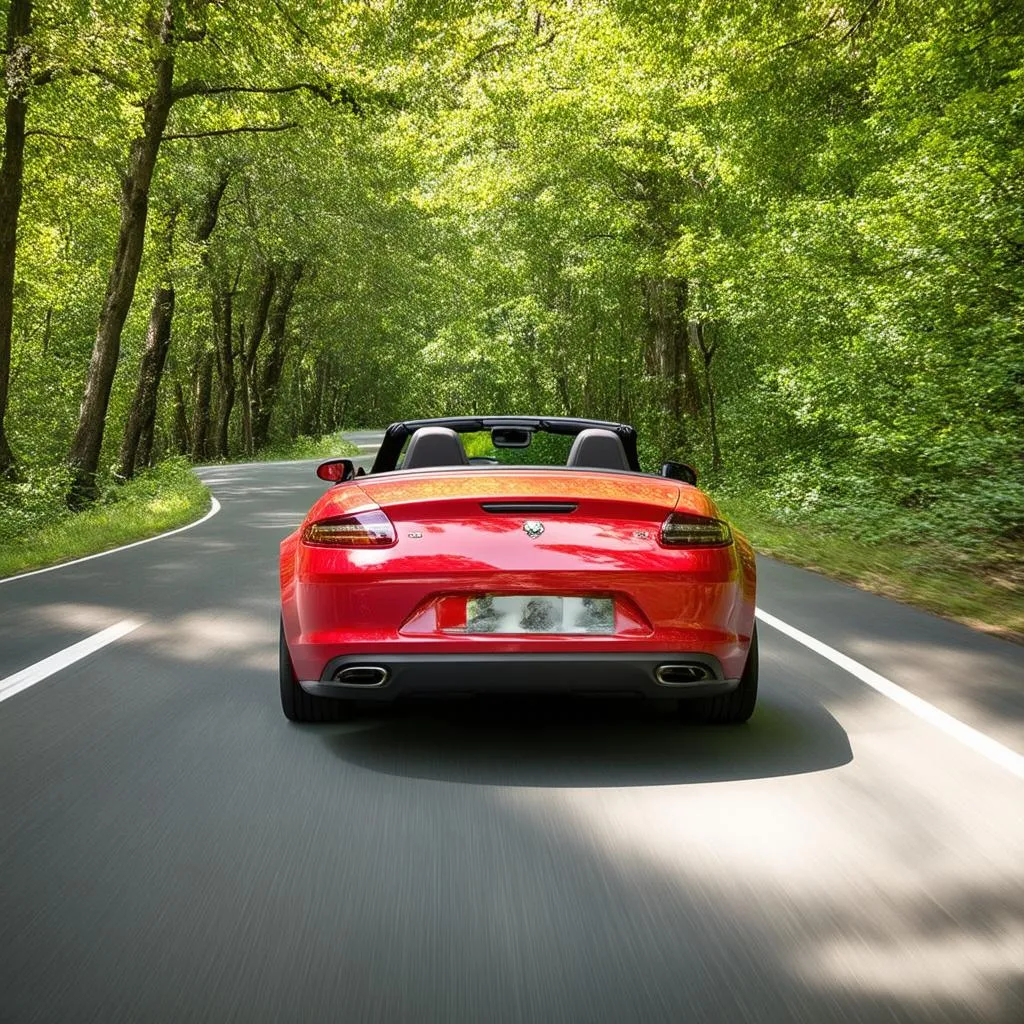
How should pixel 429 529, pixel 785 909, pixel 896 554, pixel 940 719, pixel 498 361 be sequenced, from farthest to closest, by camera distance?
1. pixel 498 361
2. pixel 896 554
3. pixel 940 719
4. pixel 429 529
5. pixel 785 909

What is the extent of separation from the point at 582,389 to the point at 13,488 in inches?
823

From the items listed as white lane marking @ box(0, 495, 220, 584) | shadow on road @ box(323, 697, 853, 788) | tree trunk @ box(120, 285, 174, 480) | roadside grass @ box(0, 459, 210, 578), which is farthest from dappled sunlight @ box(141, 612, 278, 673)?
tree trunk @ box(120, 285, 174, 480)

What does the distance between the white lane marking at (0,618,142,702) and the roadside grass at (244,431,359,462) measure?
35.4 metres

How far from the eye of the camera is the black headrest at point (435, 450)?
514cm

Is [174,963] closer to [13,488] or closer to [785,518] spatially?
[785,518]

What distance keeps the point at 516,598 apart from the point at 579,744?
71 centimetres

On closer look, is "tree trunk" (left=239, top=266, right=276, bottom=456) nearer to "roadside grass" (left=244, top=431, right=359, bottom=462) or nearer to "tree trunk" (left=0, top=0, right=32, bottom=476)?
"roadside grass" (left=244, top=431, right=359, bottom=462)

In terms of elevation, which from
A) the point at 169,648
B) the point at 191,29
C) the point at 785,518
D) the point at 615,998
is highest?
the point at 191,29

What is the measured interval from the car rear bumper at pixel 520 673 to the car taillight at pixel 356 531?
434 mm

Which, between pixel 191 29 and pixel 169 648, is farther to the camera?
pixel 191 29

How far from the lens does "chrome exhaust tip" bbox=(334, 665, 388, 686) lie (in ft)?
13.6

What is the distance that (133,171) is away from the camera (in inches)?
783

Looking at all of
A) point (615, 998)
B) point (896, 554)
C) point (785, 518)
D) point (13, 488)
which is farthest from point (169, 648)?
point (13, 488)

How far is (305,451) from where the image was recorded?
1843 inches
